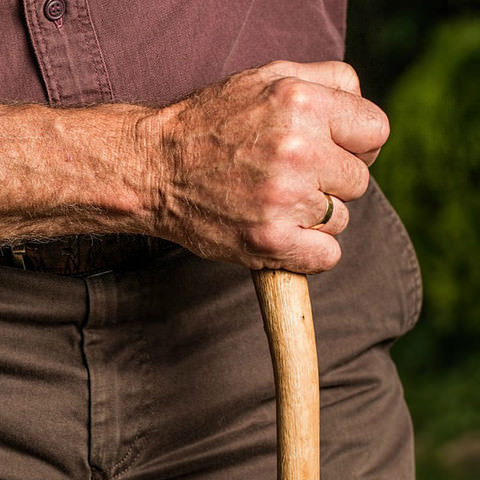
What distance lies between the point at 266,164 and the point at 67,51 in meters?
0.32

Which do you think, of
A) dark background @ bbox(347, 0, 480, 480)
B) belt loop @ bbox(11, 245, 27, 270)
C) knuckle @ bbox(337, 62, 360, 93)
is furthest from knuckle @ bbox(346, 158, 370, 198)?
dark background @ bbox(347, 0, 480, 480)

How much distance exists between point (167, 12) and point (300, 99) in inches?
10.9

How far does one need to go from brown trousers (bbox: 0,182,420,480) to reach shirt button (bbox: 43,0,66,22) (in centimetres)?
34

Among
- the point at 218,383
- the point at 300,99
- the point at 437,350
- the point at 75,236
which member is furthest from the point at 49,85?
the point at 437,350

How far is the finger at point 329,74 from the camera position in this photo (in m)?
1.01

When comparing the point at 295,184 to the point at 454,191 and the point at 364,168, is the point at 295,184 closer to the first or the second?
the point at 364,168

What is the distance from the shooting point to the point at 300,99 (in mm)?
921

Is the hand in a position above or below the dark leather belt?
above

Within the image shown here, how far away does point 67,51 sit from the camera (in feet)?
3.49

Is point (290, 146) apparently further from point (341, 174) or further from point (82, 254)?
point (82, 254)

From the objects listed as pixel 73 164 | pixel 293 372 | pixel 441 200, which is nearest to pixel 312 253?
pixel 293 372

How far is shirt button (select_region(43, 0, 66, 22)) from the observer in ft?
3.43

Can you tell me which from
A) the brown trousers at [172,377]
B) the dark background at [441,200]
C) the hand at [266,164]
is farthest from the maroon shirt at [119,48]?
the dark background at [441,200]

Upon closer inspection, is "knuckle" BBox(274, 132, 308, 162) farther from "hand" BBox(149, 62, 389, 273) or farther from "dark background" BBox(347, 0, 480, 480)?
"dark background" BBox(347, 0, 480, 480)
